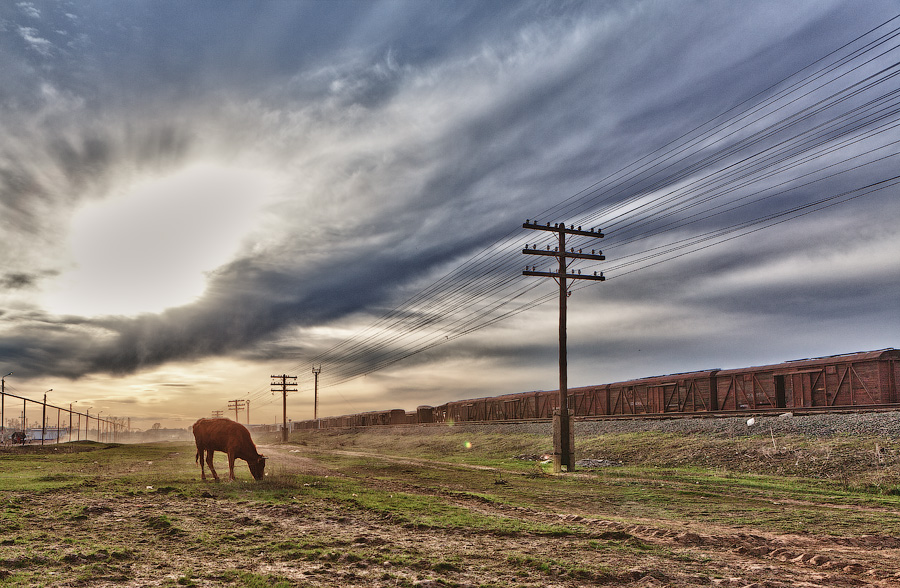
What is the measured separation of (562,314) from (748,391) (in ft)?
61.7

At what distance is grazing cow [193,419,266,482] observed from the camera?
65.8ft

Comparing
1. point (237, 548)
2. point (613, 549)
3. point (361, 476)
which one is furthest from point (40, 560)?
point (361, 476)

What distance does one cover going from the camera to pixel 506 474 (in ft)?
95.0

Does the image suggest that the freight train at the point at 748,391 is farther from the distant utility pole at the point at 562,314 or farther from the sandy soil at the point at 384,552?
the sandy soil at the point at 384,552

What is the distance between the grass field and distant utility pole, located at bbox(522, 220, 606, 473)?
5.46 metres

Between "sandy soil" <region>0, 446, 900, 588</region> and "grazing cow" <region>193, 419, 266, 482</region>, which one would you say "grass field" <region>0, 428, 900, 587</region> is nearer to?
"sandy soil" <region>0, 446, 900, 588</region>

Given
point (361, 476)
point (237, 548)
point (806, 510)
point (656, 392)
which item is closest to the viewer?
point (237, 548)

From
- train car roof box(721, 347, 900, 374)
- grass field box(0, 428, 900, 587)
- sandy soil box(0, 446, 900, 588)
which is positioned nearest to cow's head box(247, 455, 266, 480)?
grass field box(0, 428, 900, 587)

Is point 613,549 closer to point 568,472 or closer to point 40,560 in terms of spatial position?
point 40,560

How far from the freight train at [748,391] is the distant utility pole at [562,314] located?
5.81 meters

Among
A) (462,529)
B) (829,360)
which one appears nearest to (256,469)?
(462,529)

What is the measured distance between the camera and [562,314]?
33.5 meters

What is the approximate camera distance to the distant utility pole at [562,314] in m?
31.3

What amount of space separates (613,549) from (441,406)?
78834 mm
